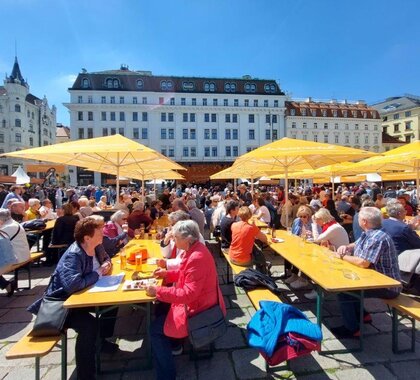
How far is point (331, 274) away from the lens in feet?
10.9

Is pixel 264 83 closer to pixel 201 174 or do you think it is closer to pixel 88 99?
pixel 201 174

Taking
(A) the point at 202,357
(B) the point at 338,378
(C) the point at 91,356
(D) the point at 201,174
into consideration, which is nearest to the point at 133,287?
(C) the point at 91,356

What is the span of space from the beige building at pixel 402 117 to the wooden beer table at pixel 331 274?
74597 mm

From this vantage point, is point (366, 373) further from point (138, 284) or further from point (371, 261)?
point (138, 284)

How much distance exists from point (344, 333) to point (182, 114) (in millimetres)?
49340

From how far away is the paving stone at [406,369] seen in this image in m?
2.82

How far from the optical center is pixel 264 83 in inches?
2103

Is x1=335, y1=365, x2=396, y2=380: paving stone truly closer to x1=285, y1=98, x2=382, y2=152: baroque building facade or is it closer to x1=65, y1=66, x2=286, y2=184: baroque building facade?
x1=65, y1=66, x2=286, y2=184: baroque building facade

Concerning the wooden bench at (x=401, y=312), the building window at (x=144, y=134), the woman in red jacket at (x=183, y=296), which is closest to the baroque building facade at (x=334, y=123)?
the building window at (x=144, y=134)

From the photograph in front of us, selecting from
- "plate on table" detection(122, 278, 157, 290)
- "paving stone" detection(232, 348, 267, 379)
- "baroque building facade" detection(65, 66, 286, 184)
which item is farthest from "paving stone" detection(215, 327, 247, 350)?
"baroque building facade" detection(65, 66, 286, 184)

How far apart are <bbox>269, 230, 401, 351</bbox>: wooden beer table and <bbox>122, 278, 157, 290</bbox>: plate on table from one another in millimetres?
1809

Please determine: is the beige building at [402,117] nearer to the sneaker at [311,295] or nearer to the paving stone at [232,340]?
the sneaker at [311,295]

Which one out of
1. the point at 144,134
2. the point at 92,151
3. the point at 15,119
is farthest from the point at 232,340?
the point at 15,119

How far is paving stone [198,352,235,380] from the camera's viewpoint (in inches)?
114
